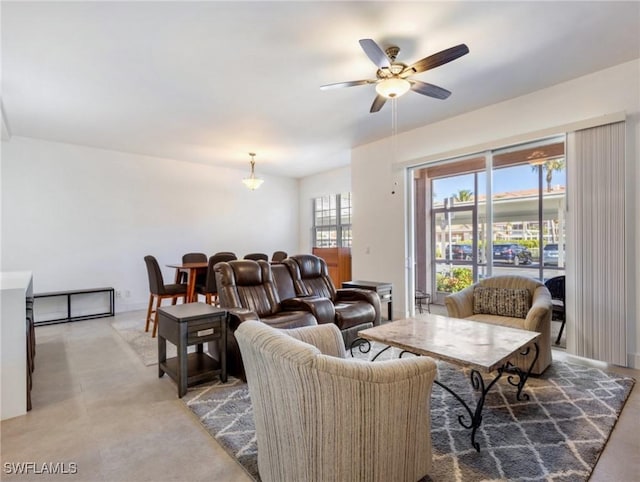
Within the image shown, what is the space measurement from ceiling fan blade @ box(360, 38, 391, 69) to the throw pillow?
99.8 inches

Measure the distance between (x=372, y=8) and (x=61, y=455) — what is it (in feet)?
11.3

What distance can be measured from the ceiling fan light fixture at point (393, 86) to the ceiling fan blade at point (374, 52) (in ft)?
0.56

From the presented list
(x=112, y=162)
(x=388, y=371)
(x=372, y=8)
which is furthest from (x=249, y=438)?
(x=112, y=162)

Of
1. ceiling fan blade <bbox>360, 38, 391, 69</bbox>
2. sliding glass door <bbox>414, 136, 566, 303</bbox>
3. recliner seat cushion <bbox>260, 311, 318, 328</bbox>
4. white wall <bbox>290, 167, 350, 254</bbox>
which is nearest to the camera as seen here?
ceiling fan blade <bbox>360, 38, 391, 69</bbox>

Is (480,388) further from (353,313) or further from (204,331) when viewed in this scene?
(204,331)

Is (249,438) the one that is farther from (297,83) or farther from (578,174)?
(578,174)

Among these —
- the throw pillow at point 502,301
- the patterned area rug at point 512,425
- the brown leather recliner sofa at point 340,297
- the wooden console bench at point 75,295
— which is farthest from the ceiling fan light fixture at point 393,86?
the wooden console bench at point 75,295

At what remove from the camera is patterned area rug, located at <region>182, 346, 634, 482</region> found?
5.75 ft

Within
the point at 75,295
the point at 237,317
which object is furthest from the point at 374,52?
the point at 75,295

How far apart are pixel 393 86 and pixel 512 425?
103 inches

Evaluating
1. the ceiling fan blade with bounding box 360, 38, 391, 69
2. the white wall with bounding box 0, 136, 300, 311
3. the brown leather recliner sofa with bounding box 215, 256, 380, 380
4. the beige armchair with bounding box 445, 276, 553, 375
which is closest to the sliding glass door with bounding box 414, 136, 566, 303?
the beige armchair with bounding box 445, 276, 553, 375

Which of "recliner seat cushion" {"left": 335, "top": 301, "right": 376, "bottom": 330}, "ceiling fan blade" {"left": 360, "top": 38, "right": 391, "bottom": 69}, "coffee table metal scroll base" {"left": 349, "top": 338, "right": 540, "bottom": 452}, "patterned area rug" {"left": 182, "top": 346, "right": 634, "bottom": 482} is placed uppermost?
"ceiling fan blade" {"left": 360, "top": 38, "right": 391, "bottom": 69}

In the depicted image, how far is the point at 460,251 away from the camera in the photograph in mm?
5137

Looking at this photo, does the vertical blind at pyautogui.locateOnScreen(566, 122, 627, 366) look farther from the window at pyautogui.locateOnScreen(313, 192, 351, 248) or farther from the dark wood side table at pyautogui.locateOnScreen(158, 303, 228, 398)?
the window at pyautogui.locateOnScreen(313, 192, 351, 248)
